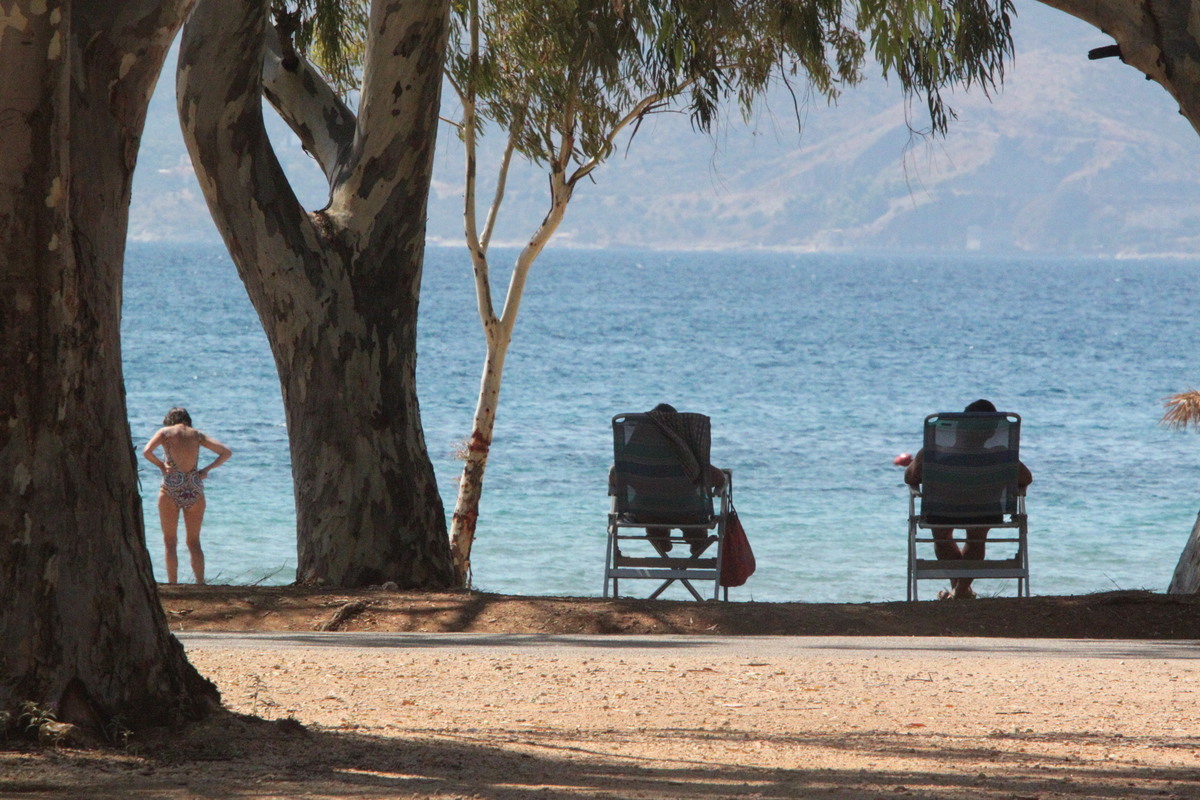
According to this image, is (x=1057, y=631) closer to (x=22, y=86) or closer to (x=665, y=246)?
(x=22, y=86)

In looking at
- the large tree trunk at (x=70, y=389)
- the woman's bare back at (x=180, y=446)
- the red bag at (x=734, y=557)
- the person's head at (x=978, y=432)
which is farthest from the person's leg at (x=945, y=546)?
the large tree trunk at (x=70, y=389)

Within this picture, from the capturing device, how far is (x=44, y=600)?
135 inches

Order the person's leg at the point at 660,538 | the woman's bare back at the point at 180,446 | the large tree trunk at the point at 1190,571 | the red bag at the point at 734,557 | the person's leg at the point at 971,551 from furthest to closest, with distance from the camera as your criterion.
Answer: the woman's bare back at the point at 180,446, the person's leg at the point at 660,538, the person's leg at the point at 971,551, the red bag at the point at 734,557, the large tree trunk at the point at 1190,571

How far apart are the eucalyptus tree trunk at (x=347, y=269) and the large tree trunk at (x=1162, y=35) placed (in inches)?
126

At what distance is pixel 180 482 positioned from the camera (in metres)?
10.2

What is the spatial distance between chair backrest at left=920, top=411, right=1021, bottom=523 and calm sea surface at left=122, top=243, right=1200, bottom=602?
10.9 feet

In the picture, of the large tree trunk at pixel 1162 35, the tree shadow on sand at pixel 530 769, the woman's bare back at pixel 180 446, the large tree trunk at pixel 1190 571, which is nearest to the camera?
the tree shadow on sand at pixel 530 769

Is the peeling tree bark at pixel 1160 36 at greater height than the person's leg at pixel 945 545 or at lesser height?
greater

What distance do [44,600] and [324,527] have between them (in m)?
3.47

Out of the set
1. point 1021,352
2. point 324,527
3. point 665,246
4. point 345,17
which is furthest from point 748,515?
point 665,246

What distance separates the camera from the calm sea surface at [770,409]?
15164 millimetres

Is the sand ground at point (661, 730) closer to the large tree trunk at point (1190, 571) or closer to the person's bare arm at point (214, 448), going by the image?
the large tree trunk at point (1190, 571)

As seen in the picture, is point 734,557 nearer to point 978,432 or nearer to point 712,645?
Answer: point 978,432

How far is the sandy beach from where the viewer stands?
11.2 ft
